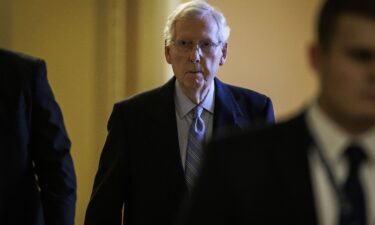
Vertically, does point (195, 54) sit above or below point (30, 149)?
above

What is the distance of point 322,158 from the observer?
3.86 feet

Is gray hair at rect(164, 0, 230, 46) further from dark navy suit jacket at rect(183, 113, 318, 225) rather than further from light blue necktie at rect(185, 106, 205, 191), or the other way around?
dark navy suit jacket at rect(183, 113, 318, 225)

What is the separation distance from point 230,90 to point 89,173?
4.64 feet

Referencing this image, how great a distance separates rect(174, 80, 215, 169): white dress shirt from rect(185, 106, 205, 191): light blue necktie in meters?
0.01

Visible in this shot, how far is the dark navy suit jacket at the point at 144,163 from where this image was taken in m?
2.30

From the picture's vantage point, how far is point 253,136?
122cm

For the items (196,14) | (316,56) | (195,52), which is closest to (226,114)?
(195,52)

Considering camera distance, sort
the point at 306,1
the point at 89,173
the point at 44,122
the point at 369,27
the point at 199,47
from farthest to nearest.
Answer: the point at 89,173 < the point at 306,1 < the point at 199,47 < the point at 44,122 < the point at 369,27

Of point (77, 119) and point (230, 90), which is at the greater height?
point (230, 90)

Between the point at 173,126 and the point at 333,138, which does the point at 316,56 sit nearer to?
the point at 333,138

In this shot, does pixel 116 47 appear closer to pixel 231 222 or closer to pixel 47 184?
pixel 47 184

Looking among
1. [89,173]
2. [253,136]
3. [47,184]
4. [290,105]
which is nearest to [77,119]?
[89,173]

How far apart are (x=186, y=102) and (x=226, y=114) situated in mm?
147

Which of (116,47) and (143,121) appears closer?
(143,121)
